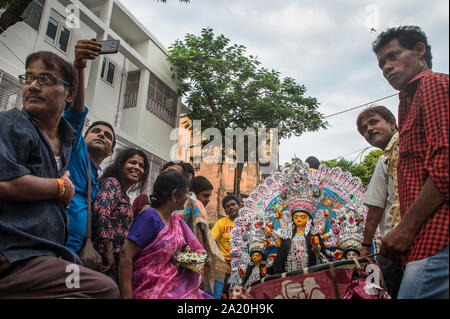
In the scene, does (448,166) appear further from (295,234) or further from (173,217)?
(295,234)

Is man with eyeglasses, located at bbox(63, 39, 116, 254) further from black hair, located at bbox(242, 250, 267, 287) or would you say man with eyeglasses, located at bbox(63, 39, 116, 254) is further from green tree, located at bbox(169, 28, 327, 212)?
green tree, located at bbox(169, 28, 327, 212)

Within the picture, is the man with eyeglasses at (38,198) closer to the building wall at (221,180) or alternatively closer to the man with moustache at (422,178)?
the man with moustache at (422,178)

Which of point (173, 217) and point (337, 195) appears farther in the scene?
point (337, 195)

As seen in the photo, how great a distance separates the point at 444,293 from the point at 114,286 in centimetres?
143

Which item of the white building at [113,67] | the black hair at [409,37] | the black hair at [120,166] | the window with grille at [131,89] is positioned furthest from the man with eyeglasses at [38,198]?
the window with grille at [131,89]

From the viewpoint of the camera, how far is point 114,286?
5.23ft

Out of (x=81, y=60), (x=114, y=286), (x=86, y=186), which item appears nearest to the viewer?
(x=114, y=286)

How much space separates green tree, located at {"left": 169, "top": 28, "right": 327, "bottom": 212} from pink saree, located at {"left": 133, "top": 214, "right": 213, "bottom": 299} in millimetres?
9738

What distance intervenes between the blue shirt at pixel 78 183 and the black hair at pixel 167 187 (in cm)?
46

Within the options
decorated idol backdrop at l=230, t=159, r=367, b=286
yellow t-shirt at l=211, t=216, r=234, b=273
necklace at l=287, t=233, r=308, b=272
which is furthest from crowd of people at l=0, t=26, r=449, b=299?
yellow t-shirt at l=211, t=216, r=234, b=273

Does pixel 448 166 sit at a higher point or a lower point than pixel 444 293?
higher

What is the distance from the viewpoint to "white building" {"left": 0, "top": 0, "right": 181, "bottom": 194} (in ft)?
23.6

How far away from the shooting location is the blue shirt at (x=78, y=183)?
6.72 ft
